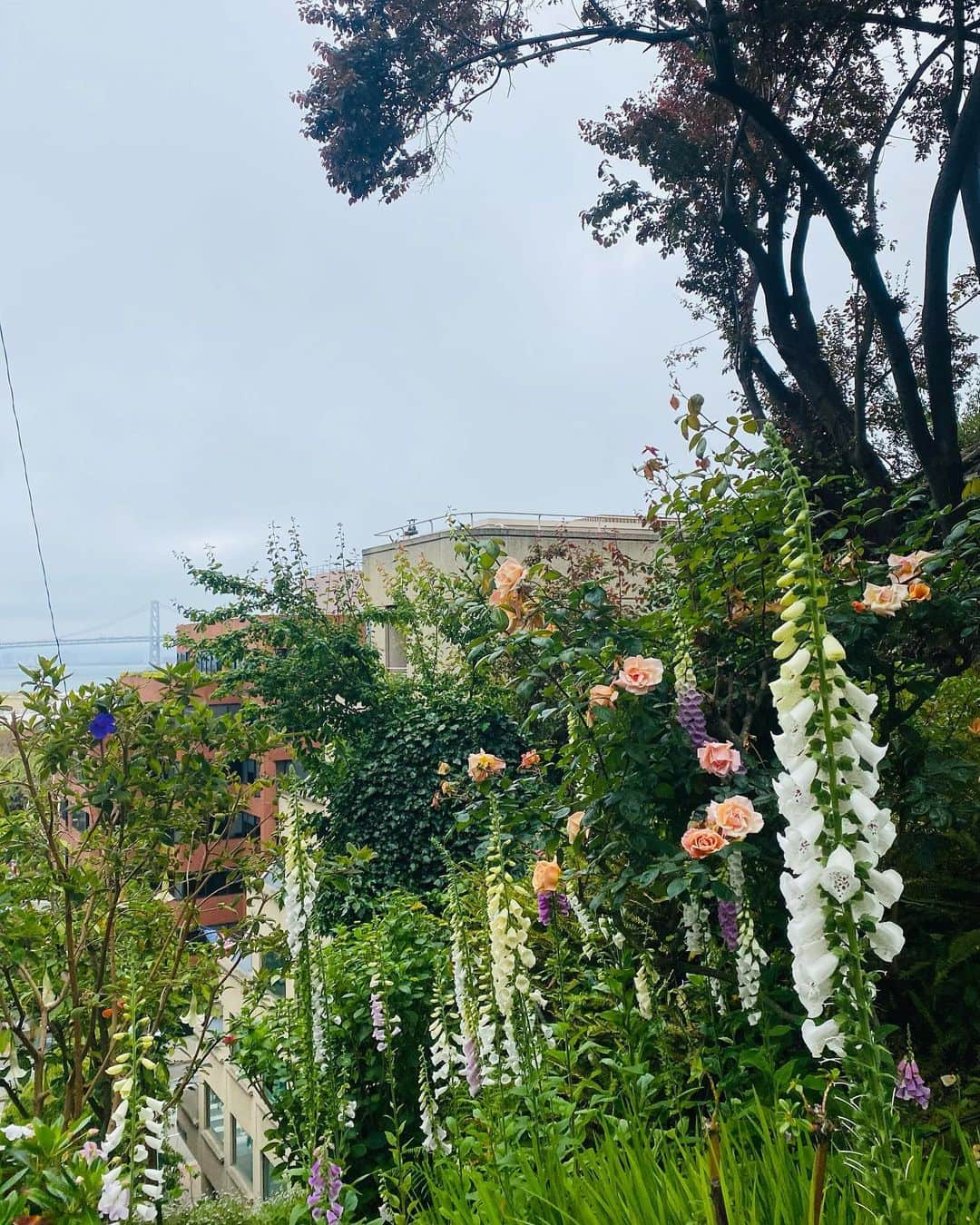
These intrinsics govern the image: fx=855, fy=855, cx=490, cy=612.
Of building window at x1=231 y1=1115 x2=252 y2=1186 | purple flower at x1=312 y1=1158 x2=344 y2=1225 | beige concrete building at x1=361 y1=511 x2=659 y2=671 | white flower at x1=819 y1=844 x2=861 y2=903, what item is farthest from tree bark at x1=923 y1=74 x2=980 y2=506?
building window at x1=231 y1=1115 x2=252 y2=1186

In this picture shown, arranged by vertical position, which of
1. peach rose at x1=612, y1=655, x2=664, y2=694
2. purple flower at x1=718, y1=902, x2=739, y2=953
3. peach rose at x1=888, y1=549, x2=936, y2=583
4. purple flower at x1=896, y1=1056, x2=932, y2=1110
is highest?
peach rose at x1=888, y1=549, x2=936, y2=583

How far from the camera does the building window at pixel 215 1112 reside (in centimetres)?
1238

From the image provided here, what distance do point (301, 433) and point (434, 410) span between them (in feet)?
10.2

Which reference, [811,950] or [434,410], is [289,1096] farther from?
[434,410]

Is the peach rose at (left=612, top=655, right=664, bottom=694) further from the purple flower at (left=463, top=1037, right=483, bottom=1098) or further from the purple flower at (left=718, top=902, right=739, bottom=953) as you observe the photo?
the purple flower at (left=463, top=1037, right=483, bottom=1098)

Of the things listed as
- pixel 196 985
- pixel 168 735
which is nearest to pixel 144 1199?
pixel 196 985

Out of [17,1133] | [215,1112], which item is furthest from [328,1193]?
[215,1112]

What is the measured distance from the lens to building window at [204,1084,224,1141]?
12377 mm

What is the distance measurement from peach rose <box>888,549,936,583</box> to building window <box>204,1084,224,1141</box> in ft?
42.2

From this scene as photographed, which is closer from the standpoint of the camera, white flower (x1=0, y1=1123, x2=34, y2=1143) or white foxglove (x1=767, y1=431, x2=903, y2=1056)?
white foxglove (x1=767, y1=431, x2=903, y2=1056)

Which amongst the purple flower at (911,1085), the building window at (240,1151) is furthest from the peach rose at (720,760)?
the building window at (240,1151)

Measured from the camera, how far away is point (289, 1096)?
276 cm

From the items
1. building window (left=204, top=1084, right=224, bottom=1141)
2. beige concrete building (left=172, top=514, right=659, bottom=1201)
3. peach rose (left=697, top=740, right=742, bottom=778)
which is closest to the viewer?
peach rose (left=697, top=740, right=742, bottom=778)

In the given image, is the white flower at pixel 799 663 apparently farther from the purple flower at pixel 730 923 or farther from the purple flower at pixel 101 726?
the purple flower at pixel 101 726
